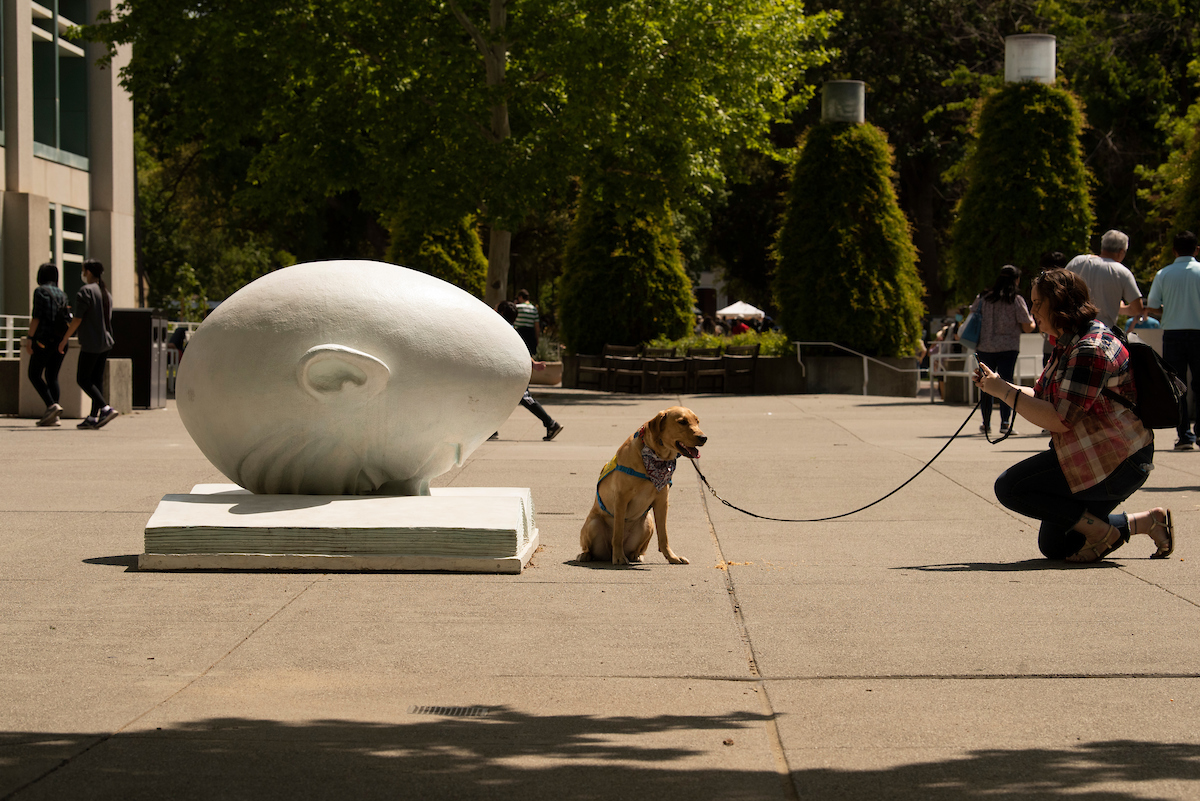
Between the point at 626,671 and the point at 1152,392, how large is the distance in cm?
351

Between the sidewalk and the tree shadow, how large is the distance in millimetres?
11

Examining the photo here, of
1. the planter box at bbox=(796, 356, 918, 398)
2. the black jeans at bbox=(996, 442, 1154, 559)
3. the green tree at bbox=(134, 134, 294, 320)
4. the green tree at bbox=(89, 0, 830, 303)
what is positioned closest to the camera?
the black jeans at bbox=(996, 442, 1154, 559)

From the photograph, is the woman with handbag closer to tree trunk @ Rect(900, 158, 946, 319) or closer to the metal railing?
the metal railing

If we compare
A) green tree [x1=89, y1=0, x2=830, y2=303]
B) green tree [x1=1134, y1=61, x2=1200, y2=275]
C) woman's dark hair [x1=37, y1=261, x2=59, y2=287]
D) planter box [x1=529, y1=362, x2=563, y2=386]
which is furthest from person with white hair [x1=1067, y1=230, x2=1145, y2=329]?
planter box [x1=529, y1=362, x2=563, y2=386]

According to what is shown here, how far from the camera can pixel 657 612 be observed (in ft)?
19.4

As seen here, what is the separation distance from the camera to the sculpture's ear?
6820 millimetres

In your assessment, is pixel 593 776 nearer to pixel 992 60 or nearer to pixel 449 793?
pixel 449 793

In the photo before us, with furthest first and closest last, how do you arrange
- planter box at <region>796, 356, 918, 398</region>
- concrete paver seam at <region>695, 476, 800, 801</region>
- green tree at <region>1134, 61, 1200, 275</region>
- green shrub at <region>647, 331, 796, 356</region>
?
green shrub at <region>647, 331, 796, 356</region> → planter box at <region>796, 356, 918, 398</region> → green tree at <region>1134, 61, 1200, 275</region> → concrete paver seam at <region>695, 476, 800, 801</region>

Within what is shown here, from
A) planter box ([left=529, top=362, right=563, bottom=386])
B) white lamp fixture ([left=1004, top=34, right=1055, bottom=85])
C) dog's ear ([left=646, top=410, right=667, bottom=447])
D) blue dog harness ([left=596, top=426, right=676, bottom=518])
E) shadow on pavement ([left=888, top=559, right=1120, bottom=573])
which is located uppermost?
white lamp fixture ([left=1004, top=34, right=1055, bottom=85])

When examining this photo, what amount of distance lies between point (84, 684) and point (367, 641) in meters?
1.10

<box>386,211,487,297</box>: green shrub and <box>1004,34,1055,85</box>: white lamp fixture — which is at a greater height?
<box>1004,34,1055,85</box>: white lamp fixture

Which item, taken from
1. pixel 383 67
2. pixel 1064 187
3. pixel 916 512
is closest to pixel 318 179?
pixel 383 67

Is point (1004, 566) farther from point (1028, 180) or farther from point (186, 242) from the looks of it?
point (186, 242)

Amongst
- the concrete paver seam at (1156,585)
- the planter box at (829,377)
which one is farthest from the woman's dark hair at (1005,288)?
the planter box at (829,377)
